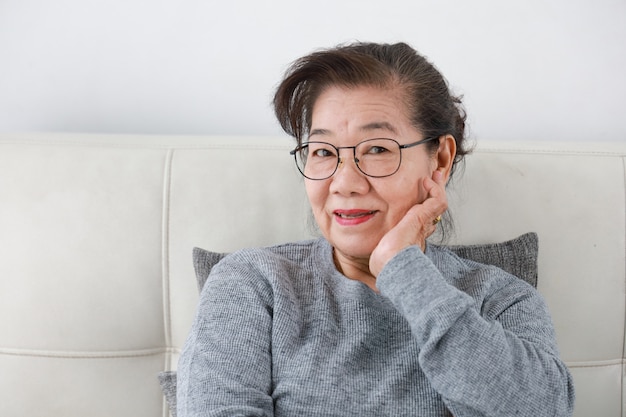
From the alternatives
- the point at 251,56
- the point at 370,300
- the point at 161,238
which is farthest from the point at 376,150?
the point at 251,56

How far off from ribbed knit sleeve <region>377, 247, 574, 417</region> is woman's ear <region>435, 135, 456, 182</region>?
28 cm

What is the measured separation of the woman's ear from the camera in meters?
1.58

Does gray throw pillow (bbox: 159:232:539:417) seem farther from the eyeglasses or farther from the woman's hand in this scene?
the eyeglasses

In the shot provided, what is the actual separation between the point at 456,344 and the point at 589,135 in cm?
112

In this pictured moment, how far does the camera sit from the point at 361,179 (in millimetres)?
1451

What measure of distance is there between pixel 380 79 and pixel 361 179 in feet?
0.71

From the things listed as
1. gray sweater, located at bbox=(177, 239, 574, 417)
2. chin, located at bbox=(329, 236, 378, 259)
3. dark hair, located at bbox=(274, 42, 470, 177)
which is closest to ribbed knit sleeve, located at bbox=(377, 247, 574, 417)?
gray sweater, located at bbox=(177, 239, 574, 417)

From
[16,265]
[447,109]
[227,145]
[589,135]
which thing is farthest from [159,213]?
[589,135]

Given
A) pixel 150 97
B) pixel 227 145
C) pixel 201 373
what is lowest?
pixel 201 373

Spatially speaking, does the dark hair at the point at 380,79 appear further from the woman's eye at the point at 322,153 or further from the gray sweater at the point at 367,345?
the gray sweater at the point at 367,345

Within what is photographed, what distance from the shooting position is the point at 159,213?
1754 millimetres

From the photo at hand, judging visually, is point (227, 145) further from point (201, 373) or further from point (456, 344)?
point (456, 344)

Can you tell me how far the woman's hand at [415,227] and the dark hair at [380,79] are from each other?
9cm

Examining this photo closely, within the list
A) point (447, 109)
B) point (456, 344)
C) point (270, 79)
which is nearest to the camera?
point (456, 344)
